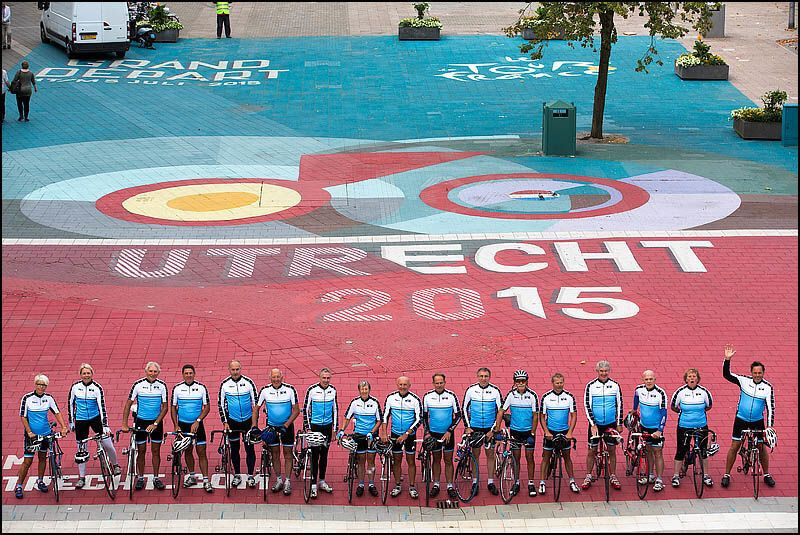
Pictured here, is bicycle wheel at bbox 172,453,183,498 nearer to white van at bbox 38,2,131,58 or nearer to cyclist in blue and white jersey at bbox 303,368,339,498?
cyclist in blue and white jersey at bbox 303,368,339,498

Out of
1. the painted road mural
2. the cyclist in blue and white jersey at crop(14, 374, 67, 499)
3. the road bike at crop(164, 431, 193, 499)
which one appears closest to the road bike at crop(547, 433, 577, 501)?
the painted road mural

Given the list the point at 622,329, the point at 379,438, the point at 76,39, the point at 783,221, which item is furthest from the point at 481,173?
the point at 76,39

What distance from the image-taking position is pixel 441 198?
81.3 feet

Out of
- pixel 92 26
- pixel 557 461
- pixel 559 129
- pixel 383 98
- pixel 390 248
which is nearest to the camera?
pixel 557 461

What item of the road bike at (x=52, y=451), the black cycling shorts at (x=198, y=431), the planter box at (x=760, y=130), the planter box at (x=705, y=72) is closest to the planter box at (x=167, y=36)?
the planter box at (x=705, y=72)

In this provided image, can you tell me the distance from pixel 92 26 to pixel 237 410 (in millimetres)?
28785

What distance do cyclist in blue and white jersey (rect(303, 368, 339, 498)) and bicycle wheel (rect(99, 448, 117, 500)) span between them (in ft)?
7.12

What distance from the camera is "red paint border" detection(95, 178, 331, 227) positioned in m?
23.2

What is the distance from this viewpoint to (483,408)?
1259 centimetres

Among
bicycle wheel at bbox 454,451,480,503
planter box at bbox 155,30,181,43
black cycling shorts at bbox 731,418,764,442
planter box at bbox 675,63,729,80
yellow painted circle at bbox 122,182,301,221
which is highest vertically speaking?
planter box at bbox 155,30,181,43

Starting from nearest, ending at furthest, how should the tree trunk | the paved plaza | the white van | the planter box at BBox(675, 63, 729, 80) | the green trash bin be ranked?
the paved plaza → the green trash bin → the tree trunk → the planter box at BBox(675, 63, 729, 80) → the white van

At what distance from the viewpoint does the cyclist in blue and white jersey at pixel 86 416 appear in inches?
499

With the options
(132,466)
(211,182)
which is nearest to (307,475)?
(132,466)

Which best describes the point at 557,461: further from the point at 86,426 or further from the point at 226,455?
the point at 86,426
